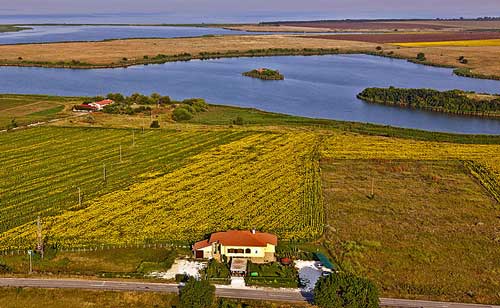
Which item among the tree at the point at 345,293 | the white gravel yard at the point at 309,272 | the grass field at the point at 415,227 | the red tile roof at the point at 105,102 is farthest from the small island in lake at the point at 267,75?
the tree at the point at 345,293

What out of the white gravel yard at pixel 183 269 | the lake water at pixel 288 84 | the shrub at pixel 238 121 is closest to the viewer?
the white gravel yard at pixel 183 269

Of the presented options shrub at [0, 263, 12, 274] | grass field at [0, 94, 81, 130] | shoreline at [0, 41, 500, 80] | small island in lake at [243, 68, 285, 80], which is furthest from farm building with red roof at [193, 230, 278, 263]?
shoreline at [0, 41, 500, 80]

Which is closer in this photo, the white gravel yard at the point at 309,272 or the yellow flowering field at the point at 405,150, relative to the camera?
the white gravel yard at the point at 309,272

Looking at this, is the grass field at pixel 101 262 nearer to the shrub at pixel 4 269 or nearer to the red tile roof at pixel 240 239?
the shrub at pixel 4 269

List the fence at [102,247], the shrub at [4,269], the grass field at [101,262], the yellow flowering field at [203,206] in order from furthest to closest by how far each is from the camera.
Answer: the yellow flowering field at [203,206], the fence at [102,247], the grass field at [101,262], the shrub at [4,269]

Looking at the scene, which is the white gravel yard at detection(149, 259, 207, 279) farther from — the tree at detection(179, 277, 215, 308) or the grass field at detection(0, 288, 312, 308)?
the tree at detection(179, 277, 215, 308)

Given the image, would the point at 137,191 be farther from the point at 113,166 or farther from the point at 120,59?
the point at 120,59

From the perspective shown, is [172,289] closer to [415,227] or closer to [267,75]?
[415,227]
